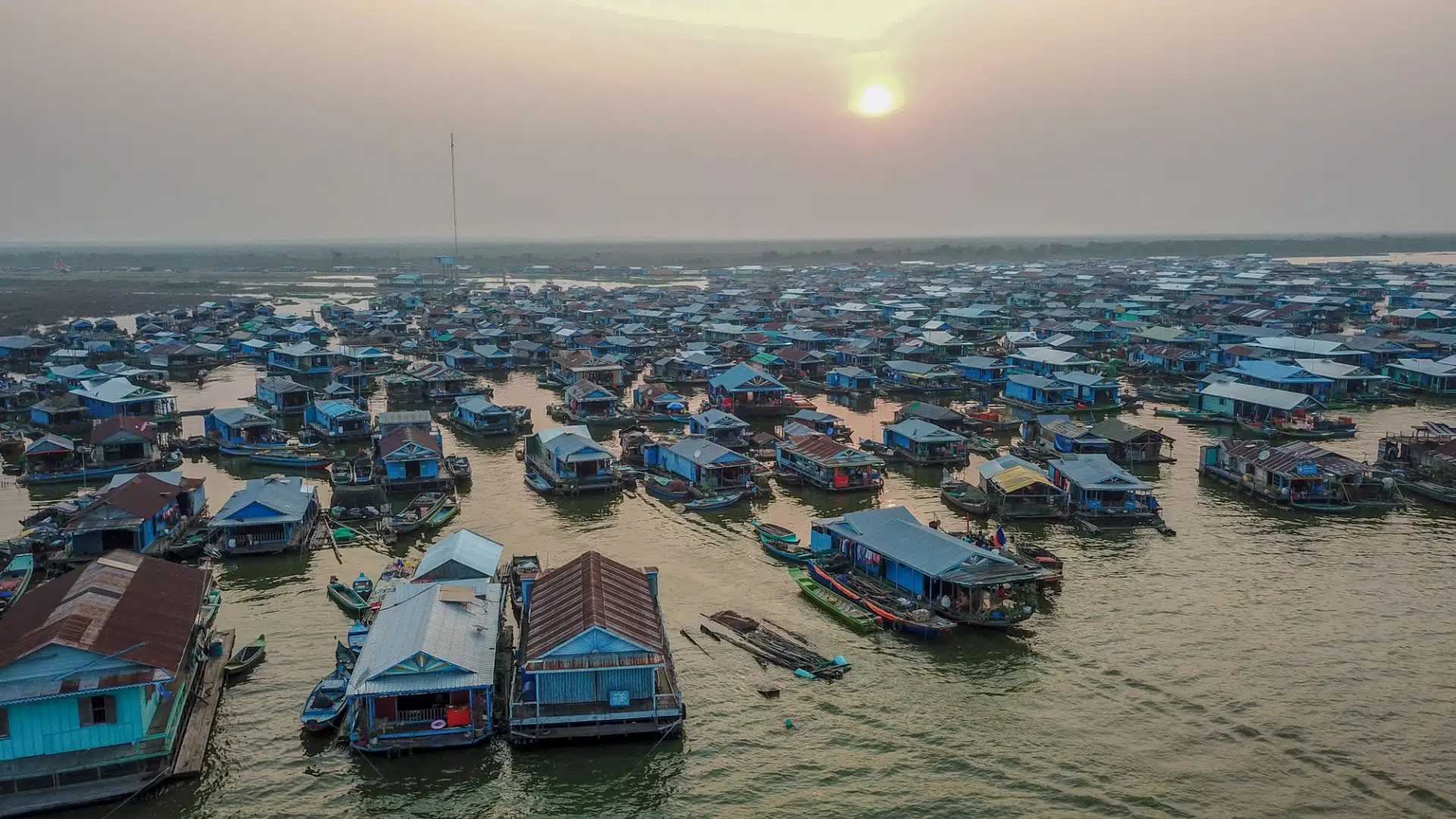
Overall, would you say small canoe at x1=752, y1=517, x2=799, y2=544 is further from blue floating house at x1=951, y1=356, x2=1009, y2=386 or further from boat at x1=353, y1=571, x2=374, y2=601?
blue floating house at x1=951, y1=356, x2=1009, y2=386

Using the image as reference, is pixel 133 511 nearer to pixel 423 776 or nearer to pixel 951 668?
pixel 423 776

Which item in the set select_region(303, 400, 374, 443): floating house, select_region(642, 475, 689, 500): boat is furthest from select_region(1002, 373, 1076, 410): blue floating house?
select_region(303, 400, 374, 443): floating house

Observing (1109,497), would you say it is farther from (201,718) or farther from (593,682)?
(201,718)

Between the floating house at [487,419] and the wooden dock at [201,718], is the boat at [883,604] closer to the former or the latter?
the wooden dock at [201,718]

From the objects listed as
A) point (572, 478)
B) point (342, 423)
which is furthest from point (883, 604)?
point (342, 423)

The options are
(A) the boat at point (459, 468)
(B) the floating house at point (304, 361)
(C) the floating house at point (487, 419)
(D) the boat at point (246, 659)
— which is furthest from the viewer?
(B) the floating house at point (304, 361)

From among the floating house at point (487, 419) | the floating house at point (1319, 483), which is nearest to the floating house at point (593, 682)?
the floating house at point (1319, 483)
